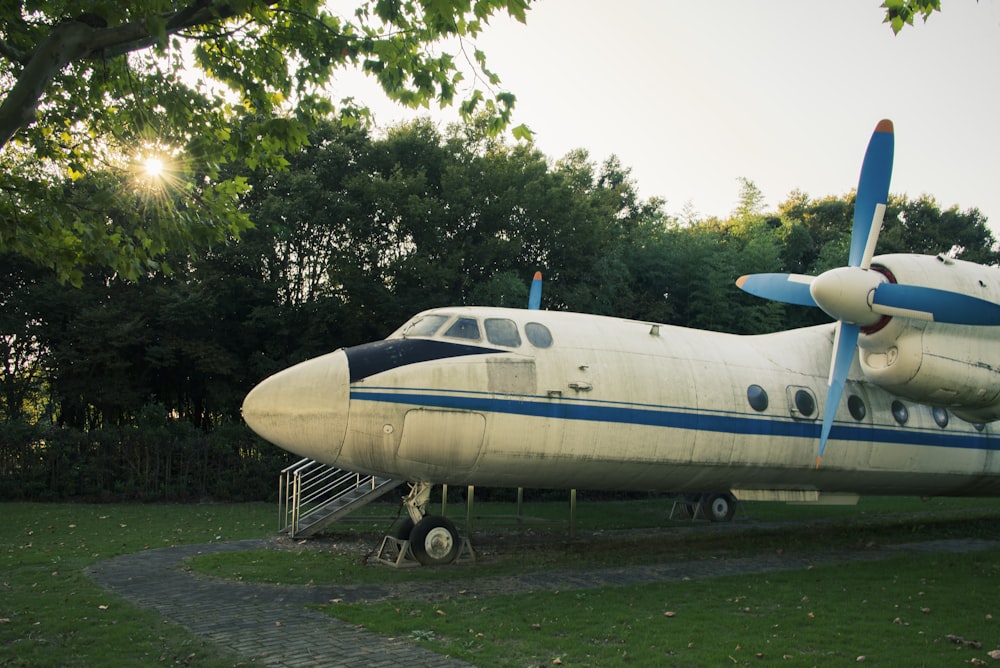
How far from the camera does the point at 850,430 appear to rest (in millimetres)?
15031

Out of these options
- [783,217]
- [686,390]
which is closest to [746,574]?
[686,390]

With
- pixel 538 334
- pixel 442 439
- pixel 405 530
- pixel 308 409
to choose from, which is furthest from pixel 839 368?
pixel 308 409

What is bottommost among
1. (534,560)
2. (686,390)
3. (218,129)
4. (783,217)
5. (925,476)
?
(534,560)

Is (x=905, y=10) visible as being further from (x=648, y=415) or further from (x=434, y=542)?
(x=434, y=542)

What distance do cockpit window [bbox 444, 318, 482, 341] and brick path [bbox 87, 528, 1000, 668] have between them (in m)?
3.85

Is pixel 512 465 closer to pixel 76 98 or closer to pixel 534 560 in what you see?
pixel 534 560

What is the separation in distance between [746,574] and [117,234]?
10.6m

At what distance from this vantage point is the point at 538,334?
12594mm

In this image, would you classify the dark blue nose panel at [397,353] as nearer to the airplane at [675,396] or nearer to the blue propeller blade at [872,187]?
the airplane at [675,396]

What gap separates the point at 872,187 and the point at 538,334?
6.88 m

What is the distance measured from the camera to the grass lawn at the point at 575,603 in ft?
24.3

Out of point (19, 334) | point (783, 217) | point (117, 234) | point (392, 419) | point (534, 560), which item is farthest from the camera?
point (783, 217)

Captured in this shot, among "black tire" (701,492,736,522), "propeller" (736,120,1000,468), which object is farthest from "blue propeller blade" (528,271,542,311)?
"black tire" (701,492,736,522)

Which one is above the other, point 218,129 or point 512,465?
point 218,129
